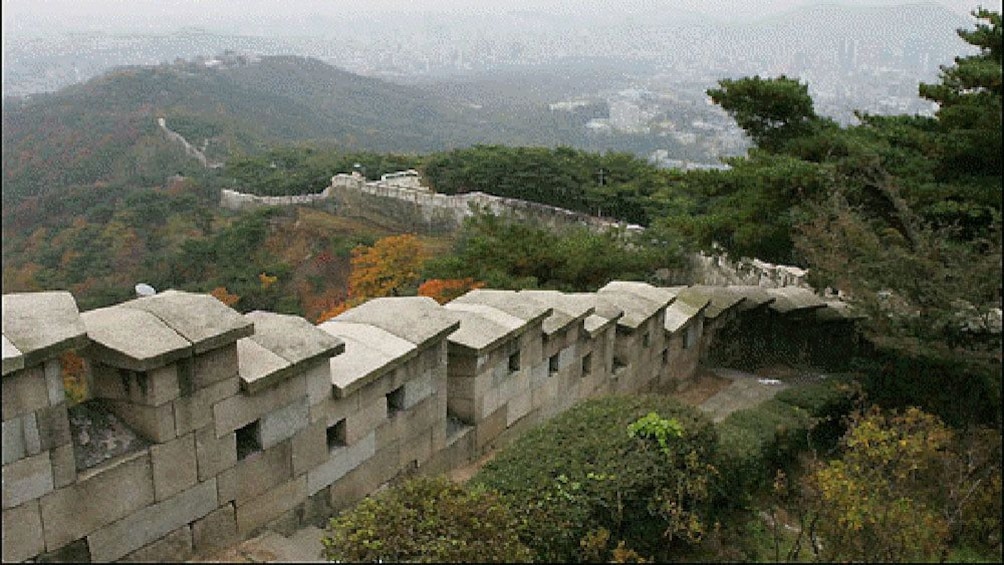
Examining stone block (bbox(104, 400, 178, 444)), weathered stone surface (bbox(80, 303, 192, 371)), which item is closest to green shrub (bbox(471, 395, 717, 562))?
stone block (bbox(104, 400, 178, 444))

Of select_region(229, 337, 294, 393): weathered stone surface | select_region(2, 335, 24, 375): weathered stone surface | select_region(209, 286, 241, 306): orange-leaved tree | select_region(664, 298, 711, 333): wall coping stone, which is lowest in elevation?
select_region(209, 286, 241, 306): orange-leaved tree

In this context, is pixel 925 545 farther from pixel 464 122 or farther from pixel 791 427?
pixel 464 122

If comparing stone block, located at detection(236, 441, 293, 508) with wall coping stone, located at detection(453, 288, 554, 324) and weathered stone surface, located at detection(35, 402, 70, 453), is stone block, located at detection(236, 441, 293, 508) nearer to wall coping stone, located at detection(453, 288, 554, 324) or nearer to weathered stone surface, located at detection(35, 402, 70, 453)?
weathered stone surface, located at detection(35, 402, 70, 453)

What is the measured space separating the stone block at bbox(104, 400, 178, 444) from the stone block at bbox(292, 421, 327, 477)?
889 millimetres

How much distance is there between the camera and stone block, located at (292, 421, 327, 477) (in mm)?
5156

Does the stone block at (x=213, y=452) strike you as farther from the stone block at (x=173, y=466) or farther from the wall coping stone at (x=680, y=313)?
the wall coping stone at (x=680, y=313)

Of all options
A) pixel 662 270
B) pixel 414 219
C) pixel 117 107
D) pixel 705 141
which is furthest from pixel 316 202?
pixel 705 141

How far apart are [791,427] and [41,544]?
20.0ft

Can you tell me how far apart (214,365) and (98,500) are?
2.89ft

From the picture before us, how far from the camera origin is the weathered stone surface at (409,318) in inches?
234

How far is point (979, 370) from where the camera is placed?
7035mm

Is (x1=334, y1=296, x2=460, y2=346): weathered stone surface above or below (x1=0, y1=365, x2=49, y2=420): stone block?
below

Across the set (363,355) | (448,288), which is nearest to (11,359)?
(363,355)

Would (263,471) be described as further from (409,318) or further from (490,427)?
(490,427)
